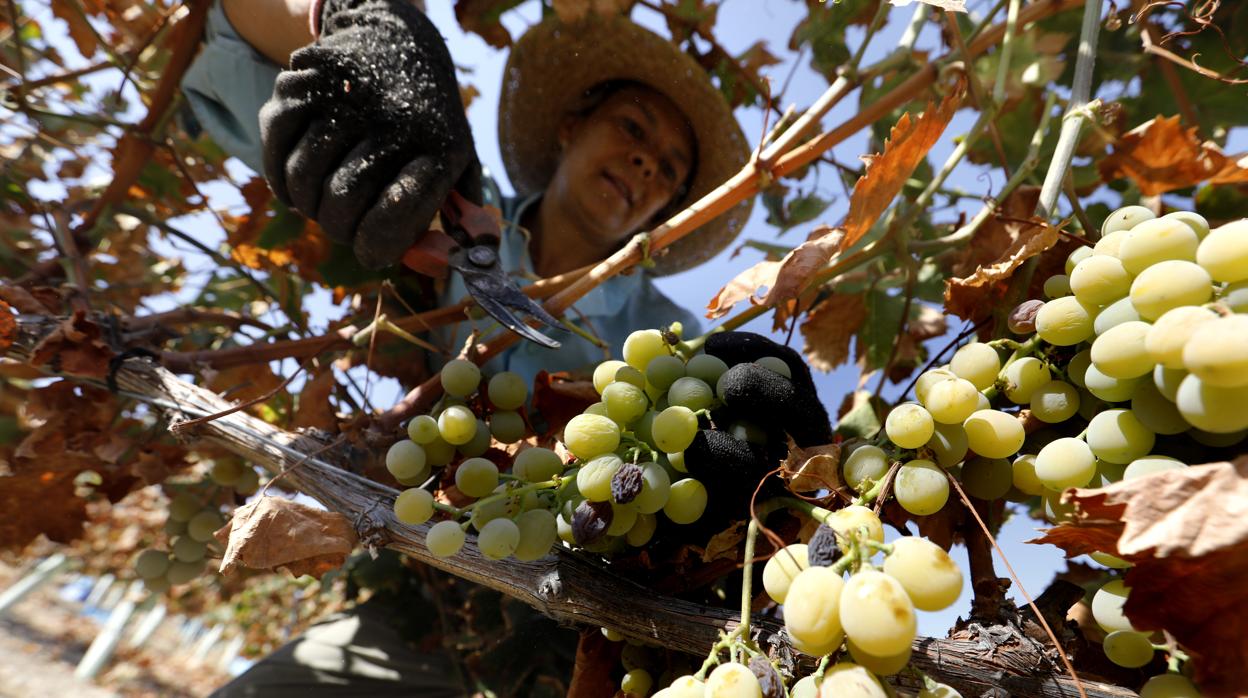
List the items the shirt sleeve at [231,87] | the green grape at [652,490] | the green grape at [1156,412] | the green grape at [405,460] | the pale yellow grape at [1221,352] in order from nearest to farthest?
1. the pale yellow grape at [1221,352]
2. the green grape at [1156,412]
3. the green grape at [652,490]
4. the green grape at [405,460]
5. the shirt sleeve at [231,87]

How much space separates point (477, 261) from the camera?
2.59 ft

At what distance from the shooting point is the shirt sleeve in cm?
101

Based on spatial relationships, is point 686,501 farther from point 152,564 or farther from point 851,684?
point 152,564

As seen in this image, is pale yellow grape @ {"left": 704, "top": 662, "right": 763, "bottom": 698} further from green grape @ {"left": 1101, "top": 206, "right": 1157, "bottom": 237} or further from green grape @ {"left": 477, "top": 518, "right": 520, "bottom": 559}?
green grape @ {"left": 1101, "top": 206, "right": 1157, "bottom": 237}

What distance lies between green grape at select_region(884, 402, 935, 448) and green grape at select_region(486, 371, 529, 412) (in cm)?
43

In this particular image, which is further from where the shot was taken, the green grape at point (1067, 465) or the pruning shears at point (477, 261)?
the pruning shears at point (477, 261)

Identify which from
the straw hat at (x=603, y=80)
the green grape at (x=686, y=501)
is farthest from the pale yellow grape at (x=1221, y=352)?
the straw hat at (x=603, y=80)

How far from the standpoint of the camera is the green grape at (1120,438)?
17.5 inches

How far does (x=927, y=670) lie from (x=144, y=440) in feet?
3.71

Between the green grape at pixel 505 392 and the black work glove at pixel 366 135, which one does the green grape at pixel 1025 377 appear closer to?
the green grape at pixel 505 392

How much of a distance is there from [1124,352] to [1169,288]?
0.05 meters

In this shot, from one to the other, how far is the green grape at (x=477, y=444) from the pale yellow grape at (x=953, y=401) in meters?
0.45

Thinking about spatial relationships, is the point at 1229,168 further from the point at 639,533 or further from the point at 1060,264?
the point at 639,533

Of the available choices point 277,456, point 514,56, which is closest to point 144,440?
point 277,456
